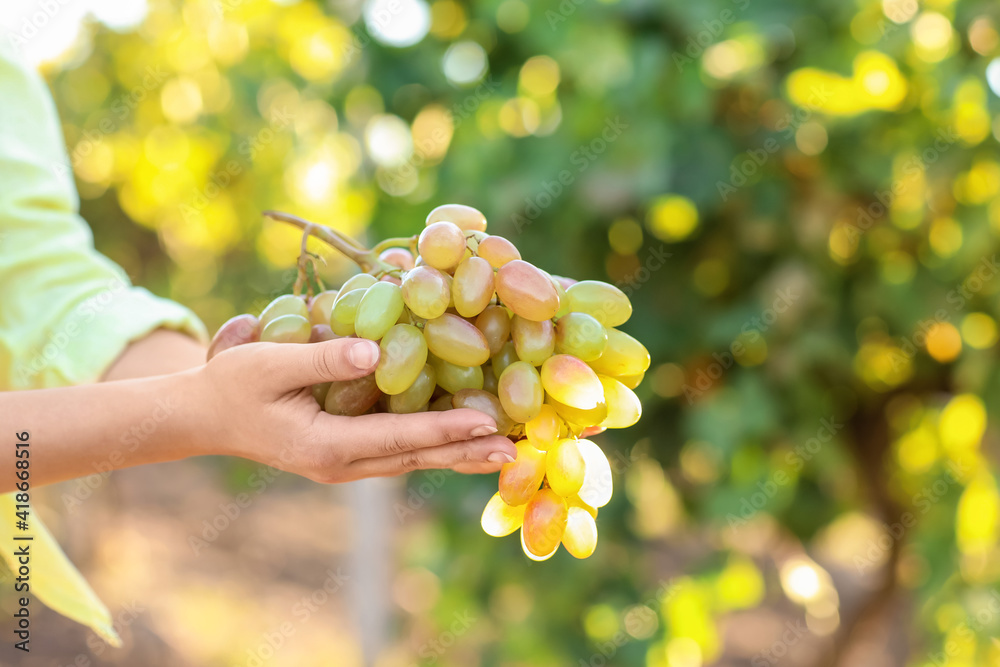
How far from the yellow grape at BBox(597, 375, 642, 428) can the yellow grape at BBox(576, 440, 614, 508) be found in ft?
0.09

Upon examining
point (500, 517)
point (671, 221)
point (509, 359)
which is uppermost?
point (509, 359)

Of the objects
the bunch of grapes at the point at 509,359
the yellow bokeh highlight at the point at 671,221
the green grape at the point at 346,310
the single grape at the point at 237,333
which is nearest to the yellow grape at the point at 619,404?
the bunch of grapes at the point at 509,359

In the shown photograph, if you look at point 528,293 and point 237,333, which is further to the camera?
point 237,333

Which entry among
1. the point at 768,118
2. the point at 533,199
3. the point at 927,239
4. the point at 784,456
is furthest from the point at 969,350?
the point at 533,199

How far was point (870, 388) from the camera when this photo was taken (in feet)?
5.00

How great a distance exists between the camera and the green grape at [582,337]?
66 centimetres

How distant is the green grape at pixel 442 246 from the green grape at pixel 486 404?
0.36 feet

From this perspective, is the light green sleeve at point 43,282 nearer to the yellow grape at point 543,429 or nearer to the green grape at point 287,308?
the green grape at point 287,308

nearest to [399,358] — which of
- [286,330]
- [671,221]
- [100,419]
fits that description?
[286,330]

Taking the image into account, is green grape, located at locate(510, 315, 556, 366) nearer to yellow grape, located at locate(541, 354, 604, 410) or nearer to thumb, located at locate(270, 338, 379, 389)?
yellow grape, located at locate(541, 354, 604, 410)

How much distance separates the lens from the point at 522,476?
65cm

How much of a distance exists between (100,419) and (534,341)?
0.42 meters

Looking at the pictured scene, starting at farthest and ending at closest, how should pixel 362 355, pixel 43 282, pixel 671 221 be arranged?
pixel 671 221
pixel 43 282
pixel 362 355

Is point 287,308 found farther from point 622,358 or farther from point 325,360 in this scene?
point 622,358
